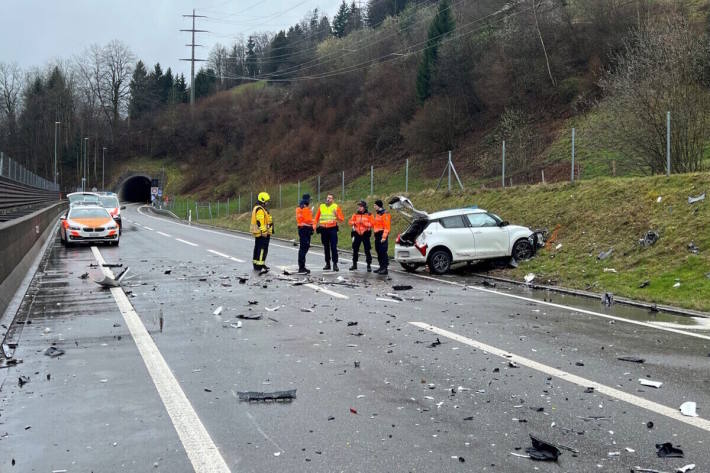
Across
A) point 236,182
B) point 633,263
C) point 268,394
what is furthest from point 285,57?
point 268,394

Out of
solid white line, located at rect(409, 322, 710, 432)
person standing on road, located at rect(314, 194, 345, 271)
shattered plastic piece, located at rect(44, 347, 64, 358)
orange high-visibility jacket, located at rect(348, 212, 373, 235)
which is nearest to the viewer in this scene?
solid white line, located at rect(409, 322, 710, 432)

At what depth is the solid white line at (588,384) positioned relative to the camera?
17.5 feet

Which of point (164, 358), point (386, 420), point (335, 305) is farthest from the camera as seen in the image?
point (335, 305)

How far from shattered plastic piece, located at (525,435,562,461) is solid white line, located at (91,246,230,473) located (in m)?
2.04

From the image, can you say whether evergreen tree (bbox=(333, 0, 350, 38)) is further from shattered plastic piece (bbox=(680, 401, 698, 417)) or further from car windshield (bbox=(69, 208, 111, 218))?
shattered plastic piece (bbox=(680, 401, 698, 417))

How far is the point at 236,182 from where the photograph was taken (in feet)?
277

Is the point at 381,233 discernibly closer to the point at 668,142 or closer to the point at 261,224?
the point at 261,224

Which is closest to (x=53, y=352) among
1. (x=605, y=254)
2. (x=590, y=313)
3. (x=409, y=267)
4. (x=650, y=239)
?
(x=590, y=313)

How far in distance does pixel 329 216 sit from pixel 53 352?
10.5 m

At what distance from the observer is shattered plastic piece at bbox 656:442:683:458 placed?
4539 millimetres

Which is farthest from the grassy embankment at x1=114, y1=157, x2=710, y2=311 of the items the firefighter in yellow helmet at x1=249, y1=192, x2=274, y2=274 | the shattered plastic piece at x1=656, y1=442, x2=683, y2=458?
the shattered plastic piece at x1=656, y1=442, x2=683, y2=458

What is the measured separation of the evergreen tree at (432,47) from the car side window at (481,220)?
44.4 m

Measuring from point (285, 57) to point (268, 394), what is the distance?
112 metres

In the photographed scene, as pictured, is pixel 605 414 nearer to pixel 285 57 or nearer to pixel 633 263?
pixel 633 263
